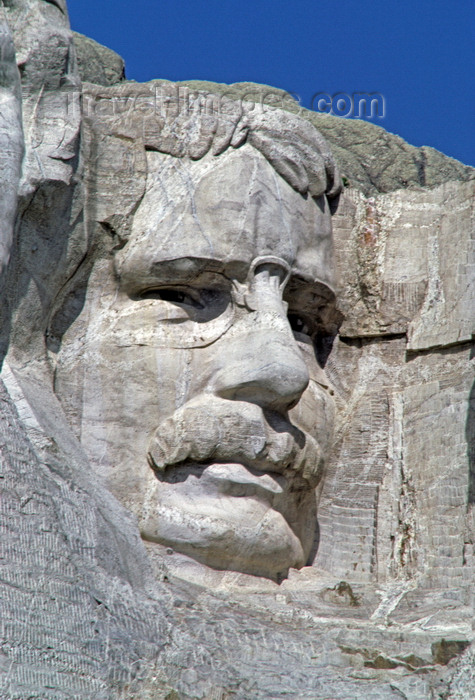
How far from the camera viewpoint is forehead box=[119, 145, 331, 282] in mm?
4980

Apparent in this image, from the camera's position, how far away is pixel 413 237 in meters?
5.73

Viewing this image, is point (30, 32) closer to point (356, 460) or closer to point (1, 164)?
point (1, 164)

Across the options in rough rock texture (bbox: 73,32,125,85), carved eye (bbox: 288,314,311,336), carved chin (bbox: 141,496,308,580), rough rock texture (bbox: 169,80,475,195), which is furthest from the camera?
rough rock texture (bbox: 169,80,475,195)

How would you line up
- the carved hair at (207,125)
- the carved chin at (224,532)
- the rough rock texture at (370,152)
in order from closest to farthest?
1. the carved chin at (224,532)
2. the carved hair at (207,125)
3. the rough rock texture at (370,152)

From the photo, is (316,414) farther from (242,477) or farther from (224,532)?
(224,532)

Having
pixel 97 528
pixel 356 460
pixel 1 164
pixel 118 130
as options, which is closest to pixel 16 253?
pixel 1 164

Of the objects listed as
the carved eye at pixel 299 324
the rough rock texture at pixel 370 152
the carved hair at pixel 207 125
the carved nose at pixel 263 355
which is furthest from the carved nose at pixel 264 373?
the rough rock texture at pixel 370 152

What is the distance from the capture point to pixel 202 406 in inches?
190

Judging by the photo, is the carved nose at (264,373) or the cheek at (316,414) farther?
the cheek at (316,414)

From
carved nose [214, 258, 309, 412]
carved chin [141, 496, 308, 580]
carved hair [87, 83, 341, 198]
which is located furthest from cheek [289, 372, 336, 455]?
carved hair [87, 83, 341, 198]

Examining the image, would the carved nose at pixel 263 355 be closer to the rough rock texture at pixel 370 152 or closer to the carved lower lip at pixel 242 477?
the carved lower lip at pixel 242 477

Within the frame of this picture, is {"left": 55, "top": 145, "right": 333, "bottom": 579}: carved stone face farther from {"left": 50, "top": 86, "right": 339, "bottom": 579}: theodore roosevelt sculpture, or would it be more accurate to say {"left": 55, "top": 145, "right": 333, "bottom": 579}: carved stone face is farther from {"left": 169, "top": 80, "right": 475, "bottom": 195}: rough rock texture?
{"left": 169, "top": 80, "right": 475, "bottom": 195}: rough rock texture

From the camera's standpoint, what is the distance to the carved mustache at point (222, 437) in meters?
4.75

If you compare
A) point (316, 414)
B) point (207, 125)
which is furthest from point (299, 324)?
point (207, 125)
